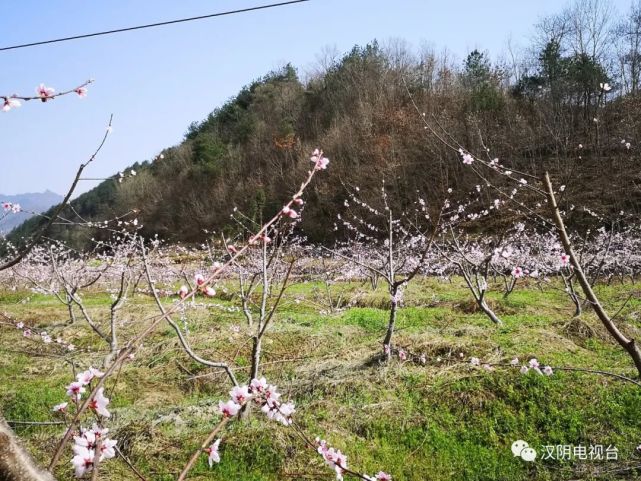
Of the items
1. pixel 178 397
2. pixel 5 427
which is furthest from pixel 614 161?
Answer: pixel 5 427

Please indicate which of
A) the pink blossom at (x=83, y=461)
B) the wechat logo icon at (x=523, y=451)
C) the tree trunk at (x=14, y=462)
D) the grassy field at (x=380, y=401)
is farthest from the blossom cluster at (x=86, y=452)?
the wechat logo icon at (x=523, y=451)

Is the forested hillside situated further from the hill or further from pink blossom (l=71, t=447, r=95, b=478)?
pink blossom (l=71, t=447, r=95, b=478)

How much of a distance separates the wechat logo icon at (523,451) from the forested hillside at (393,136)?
12.3 metres

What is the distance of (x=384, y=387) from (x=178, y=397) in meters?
2.82

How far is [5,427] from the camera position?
0.68 meters

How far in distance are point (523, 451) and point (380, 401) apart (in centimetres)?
146

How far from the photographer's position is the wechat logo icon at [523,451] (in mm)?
3738

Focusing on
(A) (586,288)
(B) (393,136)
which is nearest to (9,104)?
(A) (586,288)

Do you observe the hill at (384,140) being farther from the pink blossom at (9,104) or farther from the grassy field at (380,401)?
the pink blossom at (9,104)

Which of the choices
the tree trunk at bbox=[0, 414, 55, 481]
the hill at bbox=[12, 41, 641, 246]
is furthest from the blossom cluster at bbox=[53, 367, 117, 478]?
the hill at bbox=[12, 41, 641, 246]

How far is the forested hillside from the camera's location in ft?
76.3

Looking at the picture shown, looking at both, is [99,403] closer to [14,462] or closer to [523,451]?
[14,462]

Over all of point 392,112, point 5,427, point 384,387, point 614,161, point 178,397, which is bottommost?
point 178,397

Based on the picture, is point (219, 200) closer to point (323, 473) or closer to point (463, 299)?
point (463, 299)
